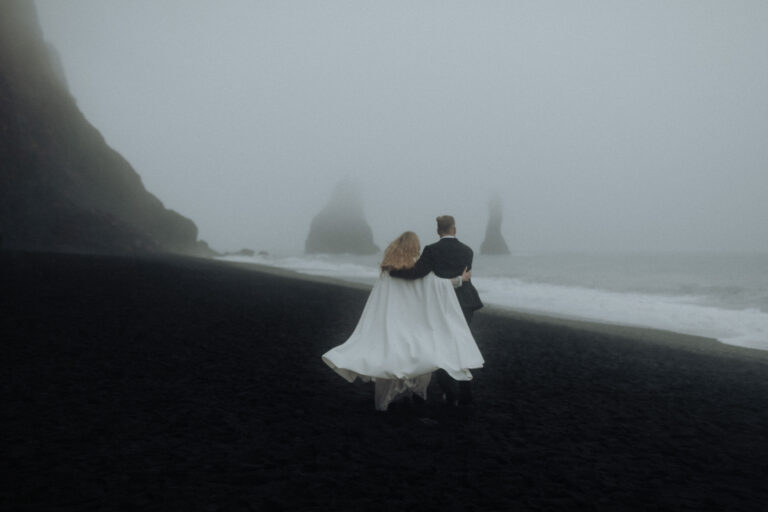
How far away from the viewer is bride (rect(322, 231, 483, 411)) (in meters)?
5.66

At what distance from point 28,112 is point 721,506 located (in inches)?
2470

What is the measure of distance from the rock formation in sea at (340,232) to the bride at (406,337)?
542ft

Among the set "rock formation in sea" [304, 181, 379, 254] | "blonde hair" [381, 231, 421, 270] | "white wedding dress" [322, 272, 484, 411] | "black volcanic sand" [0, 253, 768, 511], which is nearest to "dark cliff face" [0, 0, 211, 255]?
"black volcanic sand" [0, 253, 768, 511]

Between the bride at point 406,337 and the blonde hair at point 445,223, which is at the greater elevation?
the blonde hair at point 445,223

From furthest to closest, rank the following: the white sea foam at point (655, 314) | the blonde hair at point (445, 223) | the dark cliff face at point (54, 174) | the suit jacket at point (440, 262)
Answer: the dark cliff face at point (54, 174), the white sea foam at point (655, 314), the blonde hair at point (445, 223), the suit jacket at point (440, 262)

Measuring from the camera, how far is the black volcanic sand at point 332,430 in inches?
147

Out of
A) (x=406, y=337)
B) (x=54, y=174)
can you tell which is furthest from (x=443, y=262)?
(x=54, y=174)

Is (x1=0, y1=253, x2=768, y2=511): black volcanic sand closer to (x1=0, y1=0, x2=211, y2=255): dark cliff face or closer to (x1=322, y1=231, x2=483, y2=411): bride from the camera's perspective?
(x1=322, y1=231, x2=483, y2=411): bride

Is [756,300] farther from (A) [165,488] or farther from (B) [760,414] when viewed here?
(A) [165,488]

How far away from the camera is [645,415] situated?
6211 mm

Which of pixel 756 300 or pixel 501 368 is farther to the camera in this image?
pixel 756 300

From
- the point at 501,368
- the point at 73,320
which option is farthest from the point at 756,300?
the point at 73,320

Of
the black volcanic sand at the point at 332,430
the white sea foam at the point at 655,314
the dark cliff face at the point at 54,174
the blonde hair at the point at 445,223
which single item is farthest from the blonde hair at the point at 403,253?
the dark cliff face at the point at 54,174

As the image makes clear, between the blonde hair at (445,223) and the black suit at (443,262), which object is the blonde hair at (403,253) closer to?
the black suit at (443,262)
